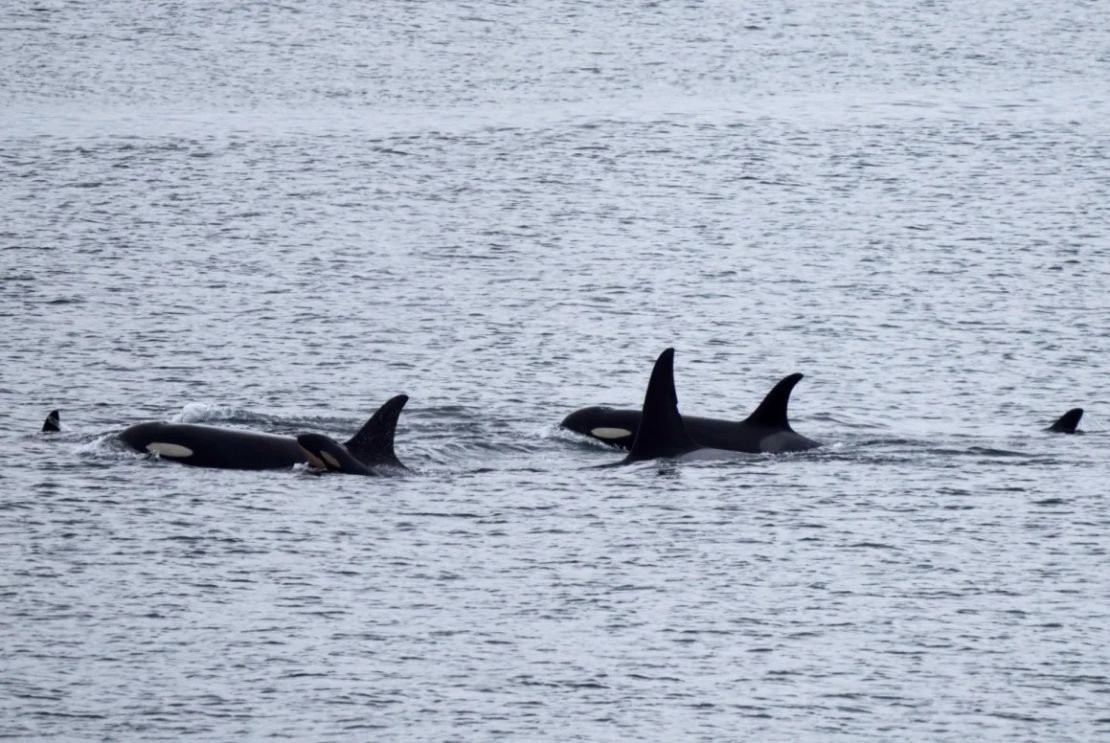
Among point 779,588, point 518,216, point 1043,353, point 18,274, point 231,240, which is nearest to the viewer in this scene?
point 779,588

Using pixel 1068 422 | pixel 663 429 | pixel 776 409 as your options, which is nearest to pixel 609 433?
pixel 663 429

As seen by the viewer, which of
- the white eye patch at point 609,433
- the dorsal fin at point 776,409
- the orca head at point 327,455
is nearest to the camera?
the orca head at point 327,455

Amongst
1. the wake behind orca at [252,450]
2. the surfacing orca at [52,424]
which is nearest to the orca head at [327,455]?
the wake behind orca at [252,450]

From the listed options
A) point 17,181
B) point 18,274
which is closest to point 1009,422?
point 18,274

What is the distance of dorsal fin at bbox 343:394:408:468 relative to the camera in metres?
23.6

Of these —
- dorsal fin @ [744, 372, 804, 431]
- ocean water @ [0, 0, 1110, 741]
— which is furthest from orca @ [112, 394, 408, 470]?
dorsal fin @ [744, 372, 804, 431]

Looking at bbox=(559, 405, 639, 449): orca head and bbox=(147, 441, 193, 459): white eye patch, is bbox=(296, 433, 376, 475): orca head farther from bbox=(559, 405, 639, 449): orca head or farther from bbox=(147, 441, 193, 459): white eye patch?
bbox=(559, 405, 639, 449): orca head

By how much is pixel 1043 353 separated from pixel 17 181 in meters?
24.1

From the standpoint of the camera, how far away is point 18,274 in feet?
123

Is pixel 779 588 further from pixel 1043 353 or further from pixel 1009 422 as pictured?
pixel 1043 353

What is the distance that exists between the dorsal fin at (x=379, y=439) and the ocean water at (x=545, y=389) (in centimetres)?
38

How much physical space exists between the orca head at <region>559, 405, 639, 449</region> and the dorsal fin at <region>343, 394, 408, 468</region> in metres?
3.01

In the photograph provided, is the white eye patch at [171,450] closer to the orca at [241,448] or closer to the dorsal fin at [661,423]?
the orca at [241,448]

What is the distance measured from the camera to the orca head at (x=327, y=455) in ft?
77.4
